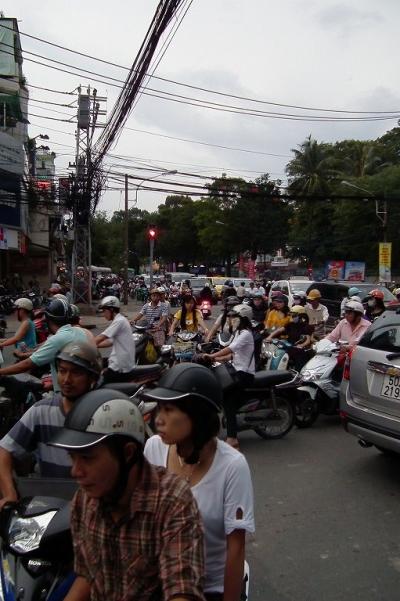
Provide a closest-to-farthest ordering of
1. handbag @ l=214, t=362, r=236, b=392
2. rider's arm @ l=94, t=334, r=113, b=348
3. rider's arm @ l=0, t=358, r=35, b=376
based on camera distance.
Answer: rider's arm @ l=0, t=358, r=35, b=376
handbag @ l=214, t=362, r=236, b=392
rider's arm @ l=94, t=334, r=113, b=348

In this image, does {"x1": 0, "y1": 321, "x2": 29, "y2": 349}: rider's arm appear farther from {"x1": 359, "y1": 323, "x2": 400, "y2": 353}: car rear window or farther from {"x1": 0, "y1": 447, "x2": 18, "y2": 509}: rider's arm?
{"x1": 0, "y1": 447, "x2": 18, "y2": 509}: rider's arm

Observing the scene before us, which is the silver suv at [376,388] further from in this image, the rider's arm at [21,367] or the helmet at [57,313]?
the rider's arm at [21,367]

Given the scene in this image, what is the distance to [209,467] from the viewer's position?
1.99m

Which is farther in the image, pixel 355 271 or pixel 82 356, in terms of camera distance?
pixel 355 271

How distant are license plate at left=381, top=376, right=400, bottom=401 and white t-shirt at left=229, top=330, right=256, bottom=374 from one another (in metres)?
1.61

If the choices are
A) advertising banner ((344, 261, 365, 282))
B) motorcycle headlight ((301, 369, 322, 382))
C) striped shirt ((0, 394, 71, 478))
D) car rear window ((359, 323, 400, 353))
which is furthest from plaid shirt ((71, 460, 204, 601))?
advertising banner ((344, 261, 365, 282))

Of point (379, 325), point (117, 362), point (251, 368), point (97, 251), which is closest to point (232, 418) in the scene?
point (251, 368)

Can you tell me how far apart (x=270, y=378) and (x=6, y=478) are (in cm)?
410

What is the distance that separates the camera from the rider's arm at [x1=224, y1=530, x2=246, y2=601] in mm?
1847

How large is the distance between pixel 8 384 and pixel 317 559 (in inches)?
118

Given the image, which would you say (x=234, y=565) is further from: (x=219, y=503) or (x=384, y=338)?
(x=384, y=338)

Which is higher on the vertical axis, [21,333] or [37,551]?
[21,333]

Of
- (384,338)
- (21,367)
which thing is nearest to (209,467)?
(21,367)

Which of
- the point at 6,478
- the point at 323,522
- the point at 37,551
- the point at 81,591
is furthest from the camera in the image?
the point at 323,522
